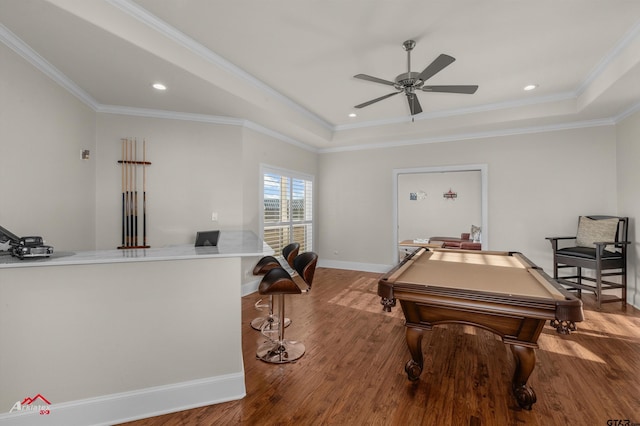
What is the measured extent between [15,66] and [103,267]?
2.00 m

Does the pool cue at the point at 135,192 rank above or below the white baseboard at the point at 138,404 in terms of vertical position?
above

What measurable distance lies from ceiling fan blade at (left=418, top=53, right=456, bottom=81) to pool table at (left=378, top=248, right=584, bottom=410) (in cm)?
169

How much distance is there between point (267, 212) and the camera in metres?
4.81

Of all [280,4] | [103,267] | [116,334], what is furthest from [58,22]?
[116,334]

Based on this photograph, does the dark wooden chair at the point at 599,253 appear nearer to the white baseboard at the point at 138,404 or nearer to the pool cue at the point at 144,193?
the white baseboard at the point at 138,404

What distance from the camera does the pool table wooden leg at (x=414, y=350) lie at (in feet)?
6.79

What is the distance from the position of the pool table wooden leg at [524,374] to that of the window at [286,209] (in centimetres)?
333

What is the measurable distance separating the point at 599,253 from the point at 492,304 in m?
3.10

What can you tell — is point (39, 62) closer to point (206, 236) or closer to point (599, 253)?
→ point (206, 236)

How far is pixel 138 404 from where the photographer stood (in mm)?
1775

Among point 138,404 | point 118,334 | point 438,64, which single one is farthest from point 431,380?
point 438,64

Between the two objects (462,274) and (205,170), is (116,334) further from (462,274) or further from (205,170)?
(205,170)

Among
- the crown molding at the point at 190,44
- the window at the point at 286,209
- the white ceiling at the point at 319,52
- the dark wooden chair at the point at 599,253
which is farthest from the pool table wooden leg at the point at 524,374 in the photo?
the crown molding at the point at 190,44

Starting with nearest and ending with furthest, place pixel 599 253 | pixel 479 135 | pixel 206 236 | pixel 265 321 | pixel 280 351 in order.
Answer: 1. pixel 280 351
2. pixel 265 321
3. pixel 599 253
4. pixel 206 236
5. pixel 479 135
